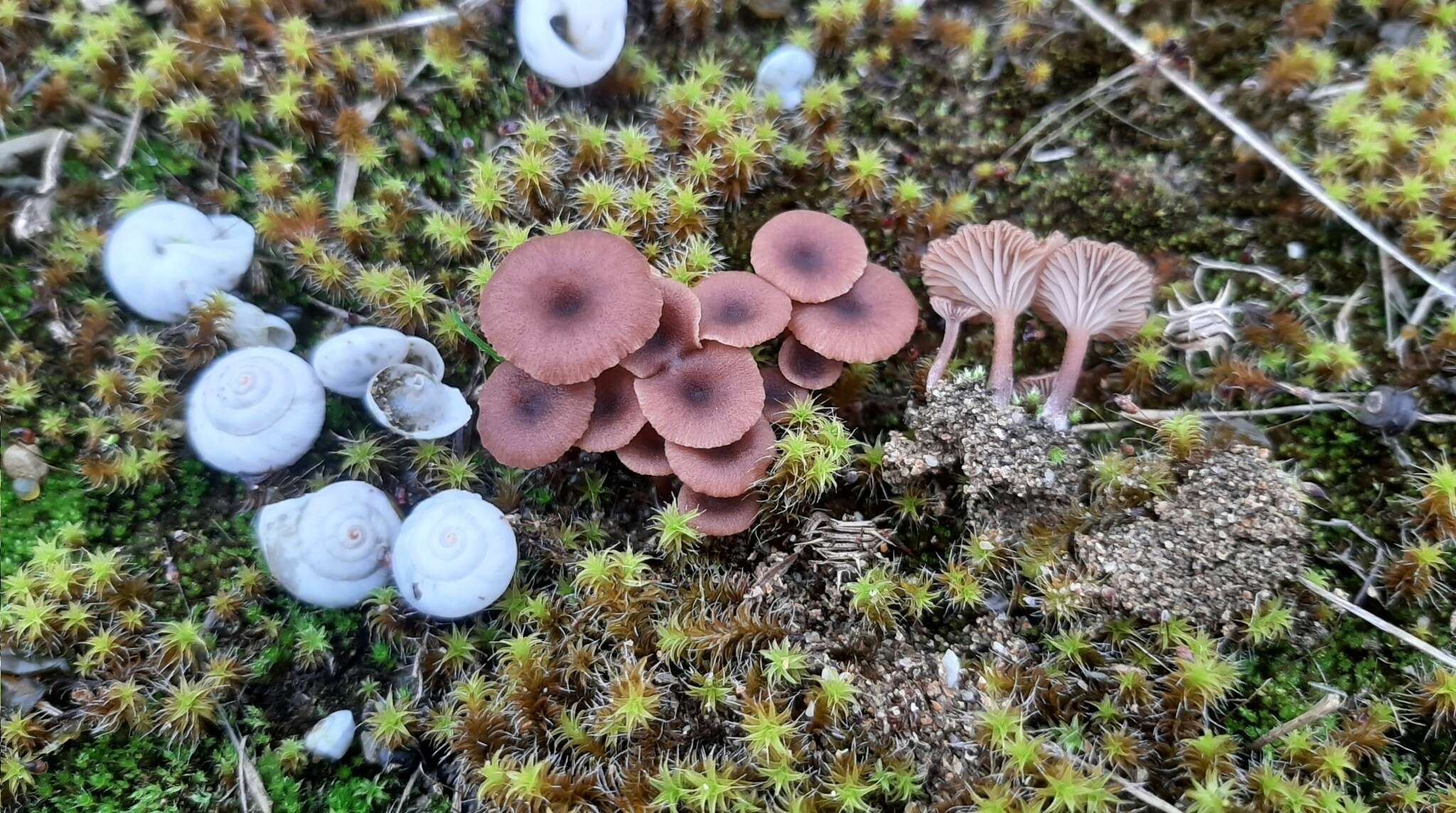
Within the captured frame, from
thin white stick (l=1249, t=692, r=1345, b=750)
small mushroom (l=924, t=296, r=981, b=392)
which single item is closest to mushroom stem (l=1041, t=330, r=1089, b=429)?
small mushroom (l=924, t=296, r=981, b=392)

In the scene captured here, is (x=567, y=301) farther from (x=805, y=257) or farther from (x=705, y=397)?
(x=805, y=257)

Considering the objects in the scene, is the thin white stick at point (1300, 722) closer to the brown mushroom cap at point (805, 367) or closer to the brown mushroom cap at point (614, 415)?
the brown mushroom cap at point (805, 367)

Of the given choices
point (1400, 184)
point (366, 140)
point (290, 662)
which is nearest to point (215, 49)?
point (366, 140)

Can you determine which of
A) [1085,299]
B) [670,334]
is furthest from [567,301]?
[1085,299]

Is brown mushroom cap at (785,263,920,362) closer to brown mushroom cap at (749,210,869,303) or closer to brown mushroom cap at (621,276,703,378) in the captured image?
brown mushroom cap at (749,210,869,303)

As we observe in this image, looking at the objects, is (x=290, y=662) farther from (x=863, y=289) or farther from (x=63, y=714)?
(x=863, y=289)

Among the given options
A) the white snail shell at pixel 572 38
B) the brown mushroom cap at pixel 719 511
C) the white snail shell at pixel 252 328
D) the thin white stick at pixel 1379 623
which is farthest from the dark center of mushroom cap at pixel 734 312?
the thin white stick at pixel 1379 623
